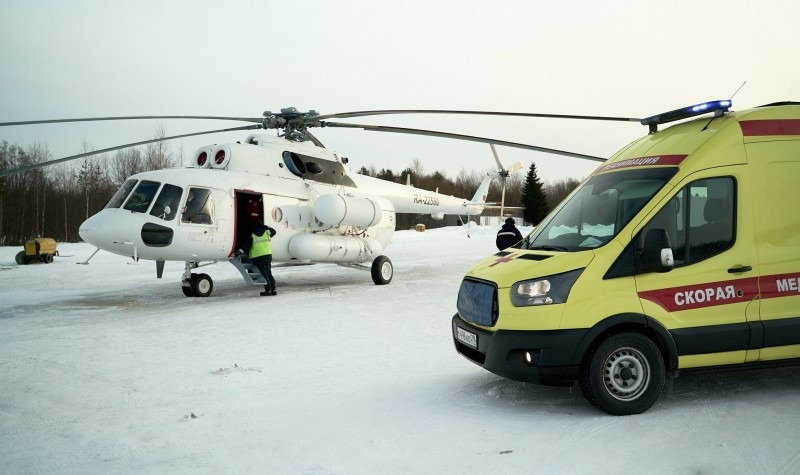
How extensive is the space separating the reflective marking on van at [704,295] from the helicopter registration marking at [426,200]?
45.1 ft

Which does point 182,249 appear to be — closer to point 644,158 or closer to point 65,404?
point 65,404

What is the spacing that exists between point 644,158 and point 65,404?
585 cm

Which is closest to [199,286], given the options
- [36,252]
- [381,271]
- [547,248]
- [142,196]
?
[142,196]

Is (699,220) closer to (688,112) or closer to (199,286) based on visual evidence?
(688,112)

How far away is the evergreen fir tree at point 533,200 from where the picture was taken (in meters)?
70.5

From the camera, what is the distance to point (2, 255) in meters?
27.5

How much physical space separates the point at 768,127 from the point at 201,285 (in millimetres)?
11277

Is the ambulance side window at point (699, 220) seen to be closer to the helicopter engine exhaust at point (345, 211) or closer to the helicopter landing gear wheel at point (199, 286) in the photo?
the helicopter engine exhaust at point (345, 211)

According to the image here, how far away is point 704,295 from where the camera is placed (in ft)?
13.9

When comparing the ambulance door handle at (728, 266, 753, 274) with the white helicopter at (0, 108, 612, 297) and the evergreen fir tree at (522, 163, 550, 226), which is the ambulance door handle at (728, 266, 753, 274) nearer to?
the white helicopter at (0, 108, 612, 297)

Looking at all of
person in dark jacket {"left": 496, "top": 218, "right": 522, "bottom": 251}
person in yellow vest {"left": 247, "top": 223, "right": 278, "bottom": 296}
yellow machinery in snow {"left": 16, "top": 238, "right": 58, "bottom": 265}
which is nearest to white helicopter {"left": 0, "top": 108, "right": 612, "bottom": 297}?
person in yellow vest {"left": 247, "top": 223, "right": 278, "bottom": 296}

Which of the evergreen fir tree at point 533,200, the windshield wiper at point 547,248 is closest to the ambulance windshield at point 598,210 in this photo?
the windshield wiper at point 547,248

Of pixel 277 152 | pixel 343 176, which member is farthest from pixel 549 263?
pixel 343 176

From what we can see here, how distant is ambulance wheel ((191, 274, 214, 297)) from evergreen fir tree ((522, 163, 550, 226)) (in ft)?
203
